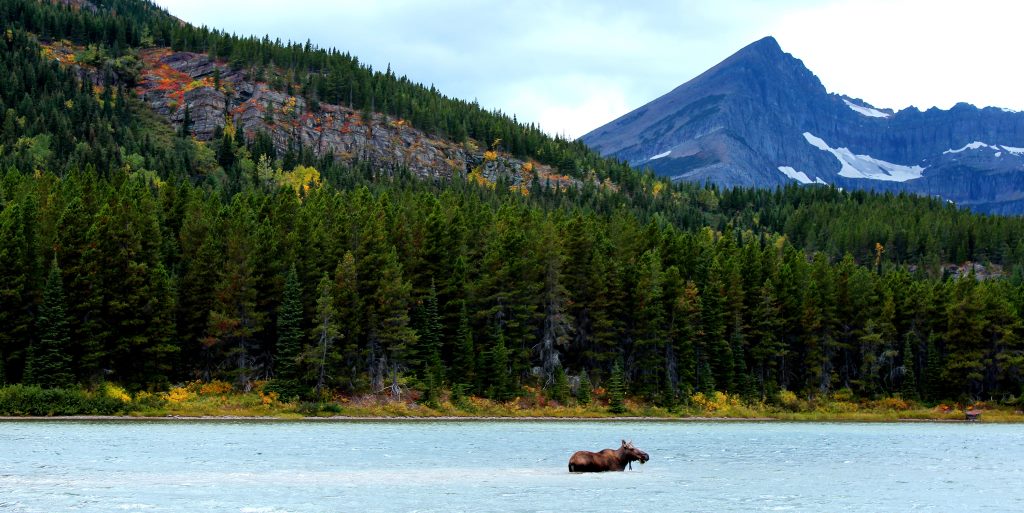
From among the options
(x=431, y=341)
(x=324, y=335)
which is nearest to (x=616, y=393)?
(x=431, y=341)

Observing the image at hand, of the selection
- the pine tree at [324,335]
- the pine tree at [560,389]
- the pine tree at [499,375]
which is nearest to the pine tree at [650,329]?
the pine tree at [560,389]

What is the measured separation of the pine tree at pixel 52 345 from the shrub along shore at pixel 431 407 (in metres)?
1.61

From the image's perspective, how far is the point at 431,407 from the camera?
87562mm

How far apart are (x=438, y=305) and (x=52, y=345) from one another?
1512 inches

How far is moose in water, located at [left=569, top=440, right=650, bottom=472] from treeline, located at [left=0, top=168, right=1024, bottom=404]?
46.4 m

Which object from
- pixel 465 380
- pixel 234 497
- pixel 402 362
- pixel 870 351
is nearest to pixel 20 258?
pixel 402 362

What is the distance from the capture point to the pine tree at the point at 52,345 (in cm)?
7244

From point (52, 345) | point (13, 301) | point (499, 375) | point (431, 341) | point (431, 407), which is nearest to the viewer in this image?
point (52, 345)

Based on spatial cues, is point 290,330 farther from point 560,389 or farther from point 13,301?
point 560,389

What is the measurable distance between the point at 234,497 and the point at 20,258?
57256mm

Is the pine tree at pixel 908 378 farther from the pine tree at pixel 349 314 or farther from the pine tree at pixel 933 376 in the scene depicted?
the pine tree at pixel 349 314

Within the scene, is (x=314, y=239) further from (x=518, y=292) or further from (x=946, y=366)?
(x=946, y=366)

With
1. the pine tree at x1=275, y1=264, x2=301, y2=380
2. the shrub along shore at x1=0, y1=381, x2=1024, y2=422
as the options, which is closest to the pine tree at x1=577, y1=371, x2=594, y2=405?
the shrub along shore at x1=0, y1=381, x2=1024, y2=422

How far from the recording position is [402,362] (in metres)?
92.0
